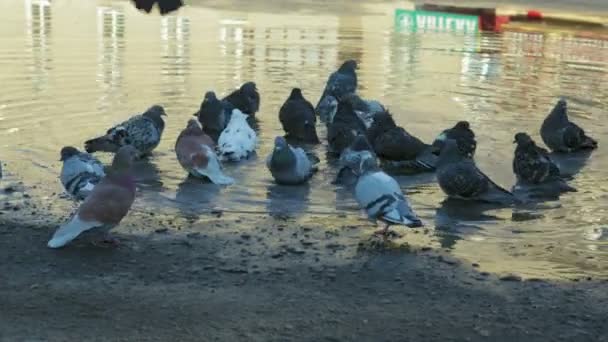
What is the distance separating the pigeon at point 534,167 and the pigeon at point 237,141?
2531mm

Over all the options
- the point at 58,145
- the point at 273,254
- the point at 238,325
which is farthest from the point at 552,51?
the point at 238,325

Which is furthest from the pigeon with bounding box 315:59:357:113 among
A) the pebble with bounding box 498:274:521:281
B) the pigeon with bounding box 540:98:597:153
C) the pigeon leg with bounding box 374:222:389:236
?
the pebble with bounding box 498:274:521:281

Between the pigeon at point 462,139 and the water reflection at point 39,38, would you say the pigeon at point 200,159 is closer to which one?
the pigeon at point 462,139

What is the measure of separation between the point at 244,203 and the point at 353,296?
7.16 feet

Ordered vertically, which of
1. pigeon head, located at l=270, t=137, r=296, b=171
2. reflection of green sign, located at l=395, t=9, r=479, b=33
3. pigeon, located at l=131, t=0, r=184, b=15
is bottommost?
pigeon head, located at l=270, t=137, r=296, b=171

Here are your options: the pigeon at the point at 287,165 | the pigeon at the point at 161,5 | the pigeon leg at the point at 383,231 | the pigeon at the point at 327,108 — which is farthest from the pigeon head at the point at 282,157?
the pigeon at the point at 161,5

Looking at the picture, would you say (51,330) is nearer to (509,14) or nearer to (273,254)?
(273,254)

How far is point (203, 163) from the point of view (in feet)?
24.6

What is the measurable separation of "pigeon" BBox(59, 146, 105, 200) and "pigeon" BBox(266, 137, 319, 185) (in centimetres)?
Result: 150

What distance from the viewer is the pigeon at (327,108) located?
33.1 ft


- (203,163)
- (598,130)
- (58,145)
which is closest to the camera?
(203,163)

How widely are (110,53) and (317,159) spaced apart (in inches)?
325

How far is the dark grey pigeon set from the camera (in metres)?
8.55

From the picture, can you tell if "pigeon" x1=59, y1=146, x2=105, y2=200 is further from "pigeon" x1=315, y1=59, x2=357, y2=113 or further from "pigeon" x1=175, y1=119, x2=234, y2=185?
"pigeon" x1=315, y1=59, x2=357, y2=113
